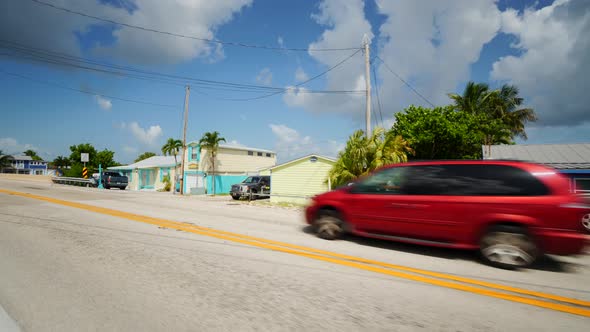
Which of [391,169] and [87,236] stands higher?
[391,169]

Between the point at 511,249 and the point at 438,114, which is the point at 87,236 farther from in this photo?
the point at 438,114

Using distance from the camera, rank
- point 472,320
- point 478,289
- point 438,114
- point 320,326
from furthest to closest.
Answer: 1. point 438,114
2. point 478,289
3. point 472,320
4. point 320,326

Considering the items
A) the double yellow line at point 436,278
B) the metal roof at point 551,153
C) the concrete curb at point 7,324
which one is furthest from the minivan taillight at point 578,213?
the metal roof at point 551,153

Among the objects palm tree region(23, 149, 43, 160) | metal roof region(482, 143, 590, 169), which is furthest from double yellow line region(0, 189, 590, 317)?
palm tree region(23, 149, 43, 160)

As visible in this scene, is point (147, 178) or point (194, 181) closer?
point (194, 181)

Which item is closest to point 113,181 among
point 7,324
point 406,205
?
point 7,324

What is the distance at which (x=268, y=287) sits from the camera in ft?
10.9

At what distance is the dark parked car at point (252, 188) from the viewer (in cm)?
2062

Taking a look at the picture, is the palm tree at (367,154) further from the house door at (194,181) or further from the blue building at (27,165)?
the blue building at (27,165)

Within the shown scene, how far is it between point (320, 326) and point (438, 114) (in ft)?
82.1

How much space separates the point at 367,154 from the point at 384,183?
8.23 m

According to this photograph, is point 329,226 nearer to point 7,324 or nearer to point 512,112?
point 7,324

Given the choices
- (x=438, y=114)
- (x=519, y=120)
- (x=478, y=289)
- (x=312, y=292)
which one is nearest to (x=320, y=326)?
(x=312, y=292)

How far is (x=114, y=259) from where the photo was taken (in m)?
4.39
